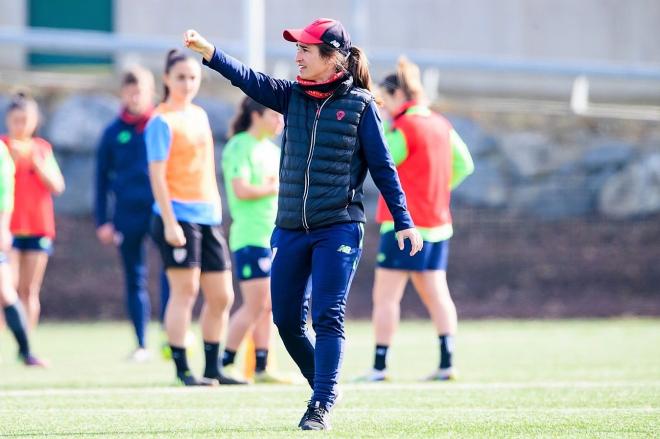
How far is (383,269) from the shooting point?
358 inches

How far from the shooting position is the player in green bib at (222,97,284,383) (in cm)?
853

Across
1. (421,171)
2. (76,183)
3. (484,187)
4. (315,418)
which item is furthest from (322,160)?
(484,187)

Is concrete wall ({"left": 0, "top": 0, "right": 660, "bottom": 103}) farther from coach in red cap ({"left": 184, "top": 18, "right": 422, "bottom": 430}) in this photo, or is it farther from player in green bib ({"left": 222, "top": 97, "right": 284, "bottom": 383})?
coach in red cap ({"left": 184, "top": 18, "right": 422, "bottom": 430})

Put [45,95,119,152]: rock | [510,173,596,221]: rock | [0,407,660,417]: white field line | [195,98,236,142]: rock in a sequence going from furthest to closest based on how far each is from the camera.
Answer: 1. [195,98,236,142]: rock
2. [510,173,596,221]: rock
3. [45,95,119,152]: rock
4. [0,407,660,417]: white field line

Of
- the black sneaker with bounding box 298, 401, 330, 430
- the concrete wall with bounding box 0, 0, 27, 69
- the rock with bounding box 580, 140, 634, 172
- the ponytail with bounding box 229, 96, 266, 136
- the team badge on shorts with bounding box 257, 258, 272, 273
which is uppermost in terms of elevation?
the concrete wall with bounding box 0, 0, 27, 69

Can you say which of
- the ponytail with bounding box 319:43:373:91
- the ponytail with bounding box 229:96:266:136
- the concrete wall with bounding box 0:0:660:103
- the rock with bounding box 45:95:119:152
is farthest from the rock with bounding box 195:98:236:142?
the ponytail with bounding box 319:43:373:91

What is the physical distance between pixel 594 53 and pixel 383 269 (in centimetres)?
1235

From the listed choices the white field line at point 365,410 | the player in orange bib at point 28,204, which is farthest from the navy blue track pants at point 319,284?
the player in orange bib at point 28,204

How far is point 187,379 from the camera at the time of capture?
824cm

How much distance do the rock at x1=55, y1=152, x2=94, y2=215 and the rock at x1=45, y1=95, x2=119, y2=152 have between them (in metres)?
0.12

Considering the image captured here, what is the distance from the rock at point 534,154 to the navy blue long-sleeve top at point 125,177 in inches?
288

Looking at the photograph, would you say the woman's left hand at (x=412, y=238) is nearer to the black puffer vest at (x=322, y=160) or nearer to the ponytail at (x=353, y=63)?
the black puffer vest at (x=322, y=160)

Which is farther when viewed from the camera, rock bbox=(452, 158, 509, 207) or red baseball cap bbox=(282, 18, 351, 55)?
rock bbox=(452, 158, 509, 207)

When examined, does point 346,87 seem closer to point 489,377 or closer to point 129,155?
point 489,377
